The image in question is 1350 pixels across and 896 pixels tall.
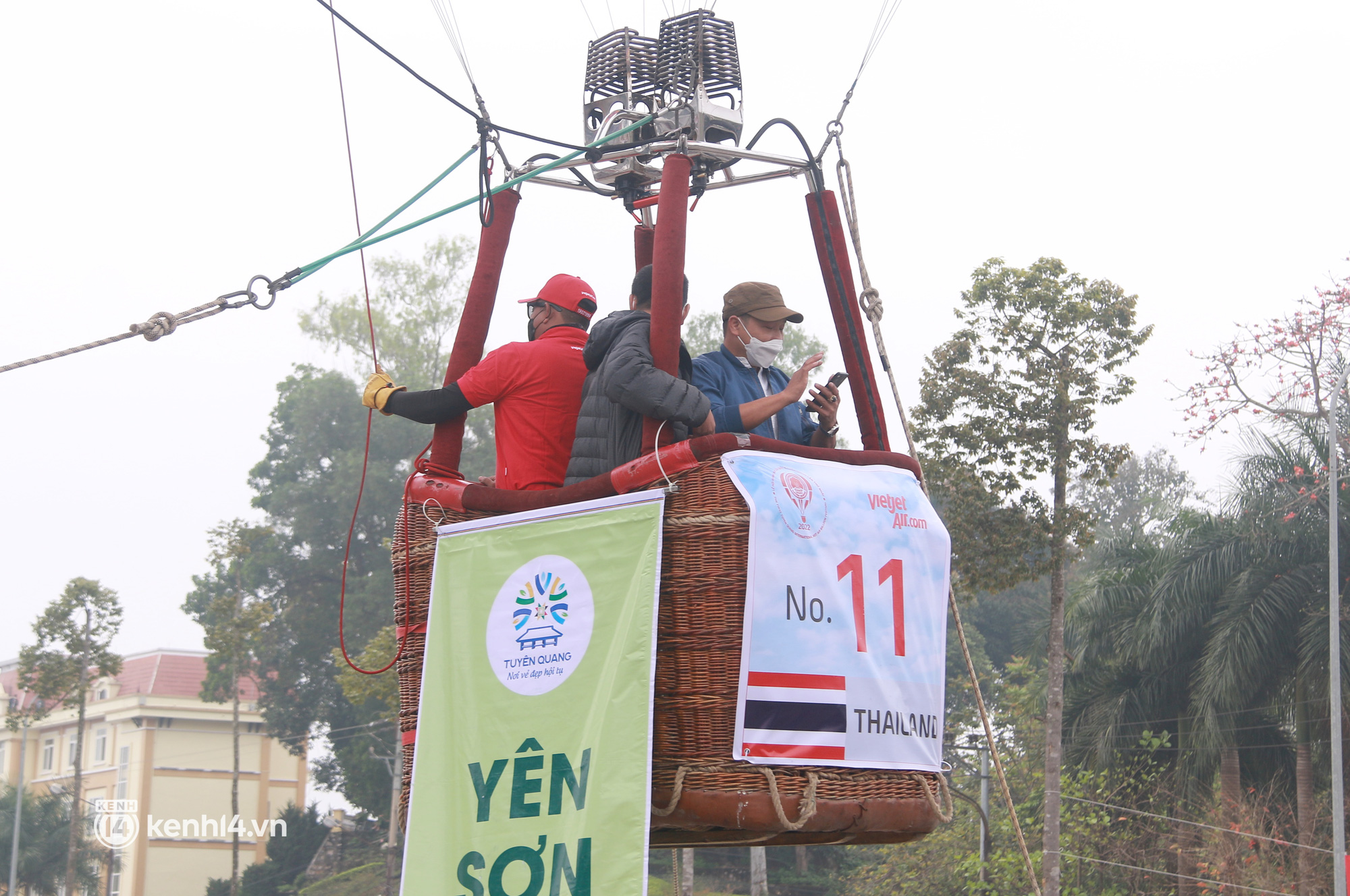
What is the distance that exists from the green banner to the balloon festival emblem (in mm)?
364

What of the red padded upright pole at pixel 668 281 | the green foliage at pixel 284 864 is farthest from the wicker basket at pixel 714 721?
the green foliage at pixel 284 864

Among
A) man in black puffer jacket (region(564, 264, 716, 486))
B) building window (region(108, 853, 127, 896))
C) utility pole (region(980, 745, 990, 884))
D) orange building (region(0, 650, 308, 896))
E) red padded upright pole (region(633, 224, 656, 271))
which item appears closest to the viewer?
man in black puffer jacket (region(564, 264, 716, 486))

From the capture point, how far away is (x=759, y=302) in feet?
16.7

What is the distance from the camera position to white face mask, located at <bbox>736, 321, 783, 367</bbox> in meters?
5.11

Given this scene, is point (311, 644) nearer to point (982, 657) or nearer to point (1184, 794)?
point (982, 657)

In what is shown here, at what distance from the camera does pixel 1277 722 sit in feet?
67.2

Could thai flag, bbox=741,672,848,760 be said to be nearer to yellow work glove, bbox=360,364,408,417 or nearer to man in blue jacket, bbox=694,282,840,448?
man in blue jacket, bbox=694,282,840,448

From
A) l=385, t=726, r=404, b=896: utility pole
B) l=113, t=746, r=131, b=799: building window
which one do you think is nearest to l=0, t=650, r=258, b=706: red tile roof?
l=113, t=746, r=131, b=799: building window

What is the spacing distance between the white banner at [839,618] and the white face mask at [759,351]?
0.72 m

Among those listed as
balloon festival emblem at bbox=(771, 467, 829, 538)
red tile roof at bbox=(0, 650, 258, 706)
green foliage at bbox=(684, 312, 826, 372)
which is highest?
green foliage at bbox=(684, 312, 826, 372)

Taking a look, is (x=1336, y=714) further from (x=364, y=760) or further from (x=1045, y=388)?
(x=364, y=760)

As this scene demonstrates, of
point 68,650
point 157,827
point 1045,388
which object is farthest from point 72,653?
point 1045,388

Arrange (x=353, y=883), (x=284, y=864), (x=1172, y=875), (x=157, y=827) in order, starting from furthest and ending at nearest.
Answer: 1. (x=157, y=827)
2. (x=284, y=864)
3. (x=353, y=883)
4. (x=1172, y=875)

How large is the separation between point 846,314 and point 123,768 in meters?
60.0
